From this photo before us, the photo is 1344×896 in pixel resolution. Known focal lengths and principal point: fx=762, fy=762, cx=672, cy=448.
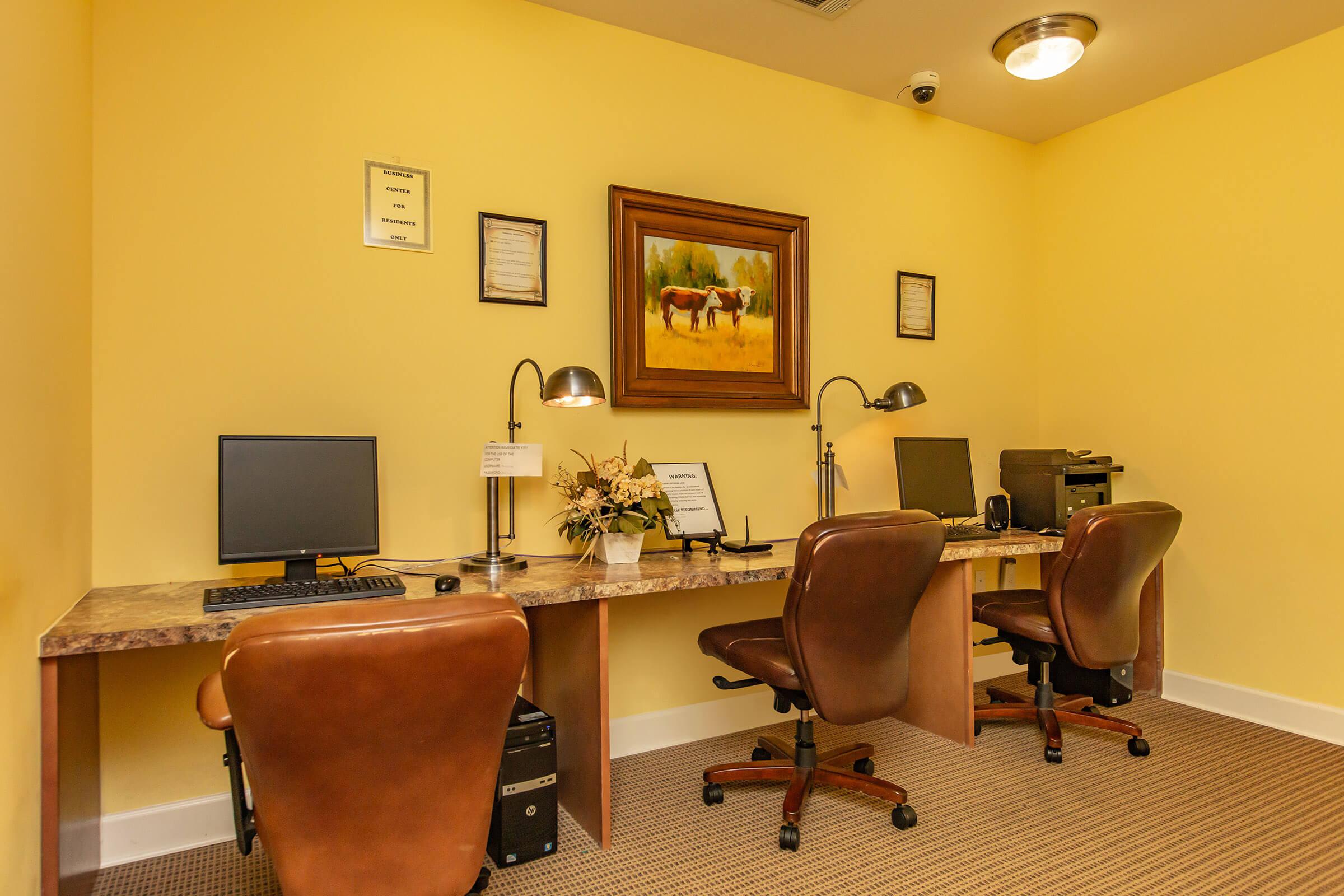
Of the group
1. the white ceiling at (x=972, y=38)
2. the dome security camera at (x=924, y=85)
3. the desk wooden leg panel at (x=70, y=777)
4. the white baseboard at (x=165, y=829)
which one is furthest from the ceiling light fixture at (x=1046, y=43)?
Answer: the white baseboard at (x=165, y=829)

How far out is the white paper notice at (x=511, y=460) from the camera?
2393 mm

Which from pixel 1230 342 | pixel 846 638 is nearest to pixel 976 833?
pixel 846 638

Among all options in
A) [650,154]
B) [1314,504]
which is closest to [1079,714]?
[1314,504]

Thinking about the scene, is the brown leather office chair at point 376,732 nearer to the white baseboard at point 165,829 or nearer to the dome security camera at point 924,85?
the white baseboard at point 165,829

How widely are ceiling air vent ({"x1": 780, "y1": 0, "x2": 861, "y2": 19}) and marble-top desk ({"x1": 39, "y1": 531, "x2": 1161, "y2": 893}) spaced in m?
1.99

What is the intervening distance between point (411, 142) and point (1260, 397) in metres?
3.52

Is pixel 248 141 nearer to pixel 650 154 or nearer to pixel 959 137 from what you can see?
pixel 650 154

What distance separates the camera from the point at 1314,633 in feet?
10.0

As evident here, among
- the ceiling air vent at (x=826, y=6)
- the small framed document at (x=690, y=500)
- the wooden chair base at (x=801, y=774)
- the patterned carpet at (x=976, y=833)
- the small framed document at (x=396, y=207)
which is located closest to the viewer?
the patterned carpet at (x=976, y=833)

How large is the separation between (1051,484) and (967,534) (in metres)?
Answer: 0.51

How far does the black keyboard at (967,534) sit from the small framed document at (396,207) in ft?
7.46

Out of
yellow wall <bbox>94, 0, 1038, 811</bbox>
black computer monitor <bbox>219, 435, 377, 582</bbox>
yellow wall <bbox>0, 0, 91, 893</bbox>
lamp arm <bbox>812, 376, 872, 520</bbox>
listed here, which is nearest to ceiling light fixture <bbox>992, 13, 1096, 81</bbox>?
yellow wall <bbox>94, 0, 1038, 811</bbox>

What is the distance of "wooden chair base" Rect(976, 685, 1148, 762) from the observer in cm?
281

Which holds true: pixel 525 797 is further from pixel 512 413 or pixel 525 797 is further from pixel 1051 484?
pixel 1051 484
